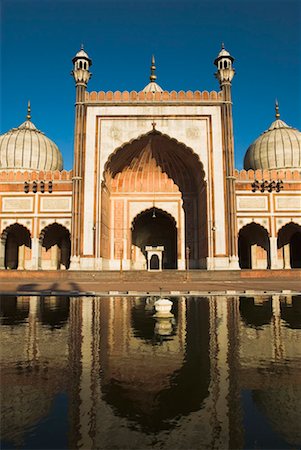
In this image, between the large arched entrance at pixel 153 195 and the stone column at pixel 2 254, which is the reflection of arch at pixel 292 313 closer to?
the large arched entrance at pixel 153 195

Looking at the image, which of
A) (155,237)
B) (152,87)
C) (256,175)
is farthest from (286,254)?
(152,87)

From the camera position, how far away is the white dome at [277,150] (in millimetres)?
27422

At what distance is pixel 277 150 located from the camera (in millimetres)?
27953

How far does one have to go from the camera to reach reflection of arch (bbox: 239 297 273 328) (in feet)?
20.7

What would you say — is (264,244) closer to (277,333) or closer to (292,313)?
(292,313)

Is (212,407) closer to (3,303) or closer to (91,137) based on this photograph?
(3,303)

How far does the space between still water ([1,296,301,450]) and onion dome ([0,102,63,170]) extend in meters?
23.0

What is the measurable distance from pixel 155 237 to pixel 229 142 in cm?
1032

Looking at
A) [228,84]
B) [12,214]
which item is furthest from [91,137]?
[228,84]

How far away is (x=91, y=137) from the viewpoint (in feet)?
72.9

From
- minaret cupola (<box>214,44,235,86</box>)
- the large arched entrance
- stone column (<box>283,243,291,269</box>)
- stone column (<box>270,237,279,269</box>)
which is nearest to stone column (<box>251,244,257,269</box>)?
stone column (<box>283,243,291,269</box>)

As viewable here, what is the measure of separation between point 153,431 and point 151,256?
81.3 feet

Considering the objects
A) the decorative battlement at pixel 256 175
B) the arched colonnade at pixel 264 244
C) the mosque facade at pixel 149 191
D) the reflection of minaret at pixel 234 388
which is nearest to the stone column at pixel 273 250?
the mosque facade at pixel 149 191

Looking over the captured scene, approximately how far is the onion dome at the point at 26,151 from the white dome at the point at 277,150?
16.0 meters
